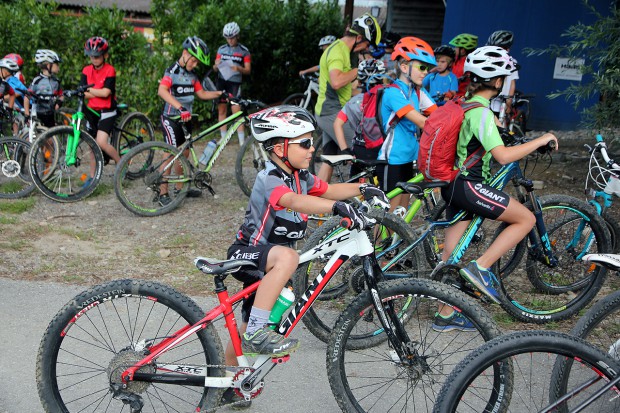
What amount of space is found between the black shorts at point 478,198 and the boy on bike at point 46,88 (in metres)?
6.35

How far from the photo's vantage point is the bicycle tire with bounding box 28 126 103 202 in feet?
28.3

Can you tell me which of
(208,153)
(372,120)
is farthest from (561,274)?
(208,153)

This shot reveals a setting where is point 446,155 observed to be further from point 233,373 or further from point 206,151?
point 206,151

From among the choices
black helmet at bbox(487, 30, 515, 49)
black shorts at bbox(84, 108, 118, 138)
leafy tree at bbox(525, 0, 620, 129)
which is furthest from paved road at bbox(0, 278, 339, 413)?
black helmet at bbox(487, 30, 515, 49)

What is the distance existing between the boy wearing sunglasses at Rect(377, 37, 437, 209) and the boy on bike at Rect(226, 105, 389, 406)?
1973mm

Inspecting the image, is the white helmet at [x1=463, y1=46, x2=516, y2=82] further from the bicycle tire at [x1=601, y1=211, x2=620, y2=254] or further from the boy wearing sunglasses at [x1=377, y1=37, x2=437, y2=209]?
the bicycle tire at [x1=601, y1=211, x2=620, y2=254]

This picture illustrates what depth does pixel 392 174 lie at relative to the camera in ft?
20.5

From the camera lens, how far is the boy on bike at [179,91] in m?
8.43

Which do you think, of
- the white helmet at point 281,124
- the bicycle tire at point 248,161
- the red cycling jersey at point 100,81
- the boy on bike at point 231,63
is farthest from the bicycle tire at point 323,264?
the boy on bike at point 231,63

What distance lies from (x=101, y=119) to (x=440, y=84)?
4385mm

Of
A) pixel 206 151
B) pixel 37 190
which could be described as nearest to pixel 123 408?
pixel 206 151

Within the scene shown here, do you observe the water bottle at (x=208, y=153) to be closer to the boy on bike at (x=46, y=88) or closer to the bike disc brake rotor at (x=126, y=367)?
the boy on bike at (x=46, y=88)

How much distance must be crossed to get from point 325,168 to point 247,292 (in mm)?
3709

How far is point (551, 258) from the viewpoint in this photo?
5.50 meters
